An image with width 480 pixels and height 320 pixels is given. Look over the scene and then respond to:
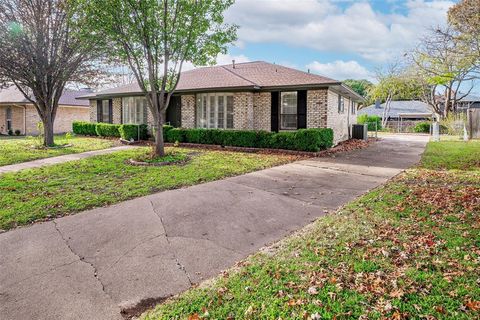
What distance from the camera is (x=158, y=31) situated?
11.3 metres

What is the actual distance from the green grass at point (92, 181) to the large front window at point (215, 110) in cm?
452

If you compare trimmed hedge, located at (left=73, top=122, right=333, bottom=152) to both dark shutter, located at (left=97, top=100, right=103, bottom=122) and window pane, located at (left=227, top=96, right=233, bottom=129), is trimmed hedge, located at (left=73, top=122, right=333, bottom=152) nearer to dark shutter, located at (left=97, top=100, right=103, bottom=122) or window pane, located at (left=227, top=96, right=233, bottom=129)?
window pane, located at (left=227, top=96, right=233, bottom=129)

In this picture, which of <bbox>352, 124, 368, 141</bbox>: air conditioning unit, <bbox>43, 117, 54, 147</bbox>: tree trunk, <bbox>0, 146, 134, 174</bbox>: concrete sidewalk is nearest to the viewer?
<bbox>0, 146, 134, 174</bbox>: concrete sidewalk

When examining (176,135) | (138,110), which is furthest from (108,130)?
(176,135)

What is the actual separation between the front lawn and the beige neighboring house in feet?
87.6

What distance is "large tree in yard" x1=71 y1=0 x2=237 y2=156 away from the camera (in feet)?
35.0

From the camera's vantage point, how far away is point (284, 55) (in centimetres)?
2727

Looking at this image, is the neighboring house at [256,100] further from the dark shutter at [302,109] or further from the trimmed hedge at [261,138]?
the trimmed hedge at [261,138]

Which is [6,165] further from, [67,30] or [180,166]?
[67,30]

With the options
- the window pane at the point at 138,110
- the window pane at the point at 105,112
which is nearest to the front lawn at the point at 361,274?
the window pane at the point at 138,110

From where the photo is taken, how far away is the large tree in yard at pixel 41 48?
14.3 metres

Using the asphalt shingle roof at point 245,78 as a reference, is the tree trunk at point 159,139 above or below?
below

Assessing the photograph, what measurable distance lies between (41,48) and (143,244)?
1420cm

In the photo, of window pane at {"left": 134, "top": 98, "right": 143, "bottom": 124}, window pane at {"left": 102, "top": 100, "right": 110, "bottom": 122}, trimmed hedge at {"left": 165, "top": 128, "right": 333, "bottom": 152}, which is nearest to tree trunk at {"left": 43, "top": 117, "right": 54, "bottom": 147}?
window pane at {"left": 134, "top": 98, "right": 143, "bottom": 124}
